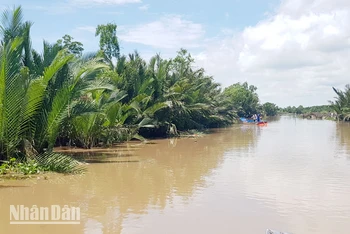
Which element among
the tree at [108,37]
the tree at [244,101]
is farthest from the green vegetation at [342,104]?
the tree at [108,37]

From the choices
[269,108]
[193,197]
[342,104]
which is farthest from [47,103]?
[269,108]

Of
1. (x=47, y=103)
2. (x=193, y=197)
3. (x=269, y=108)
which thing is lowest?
(x=193, y=197)

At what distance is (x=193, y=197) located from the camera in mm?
6941

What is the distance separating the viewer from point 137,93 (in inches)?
728

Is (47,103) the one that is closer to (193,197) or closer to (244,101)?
(193,197)

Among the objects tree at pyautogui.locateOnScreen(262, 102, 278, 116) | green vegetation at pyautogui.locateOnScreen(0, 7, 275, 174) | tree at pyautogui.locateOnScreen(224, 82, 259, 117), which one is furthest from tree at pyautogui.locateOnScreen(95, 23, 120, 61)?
tree at pyautogui.locateOnScreen(262, 102, 278, 116)

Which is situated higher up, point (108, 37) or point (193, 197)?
point (108, 37)

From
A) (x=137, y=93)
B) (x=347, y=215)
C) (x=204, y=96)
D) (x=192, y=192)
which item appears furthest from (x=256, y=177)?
(x=204, y=96)

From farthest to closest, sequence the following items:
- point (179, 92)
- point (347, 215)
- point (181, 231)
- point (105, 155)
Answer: point (179, 92), point (105, 155), point (347, 215), point (181, 231)

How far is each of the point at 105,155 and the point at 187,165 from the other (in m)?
3.11

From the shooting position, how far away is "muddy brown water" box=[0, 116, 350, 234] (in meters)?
5.27

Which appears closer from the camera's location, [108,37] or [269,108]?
[108,37]

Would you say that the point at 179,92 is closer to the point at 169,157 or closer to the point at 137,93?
the point at 137,93

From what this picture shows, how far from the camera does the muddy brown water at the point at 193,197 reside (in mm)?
5273
